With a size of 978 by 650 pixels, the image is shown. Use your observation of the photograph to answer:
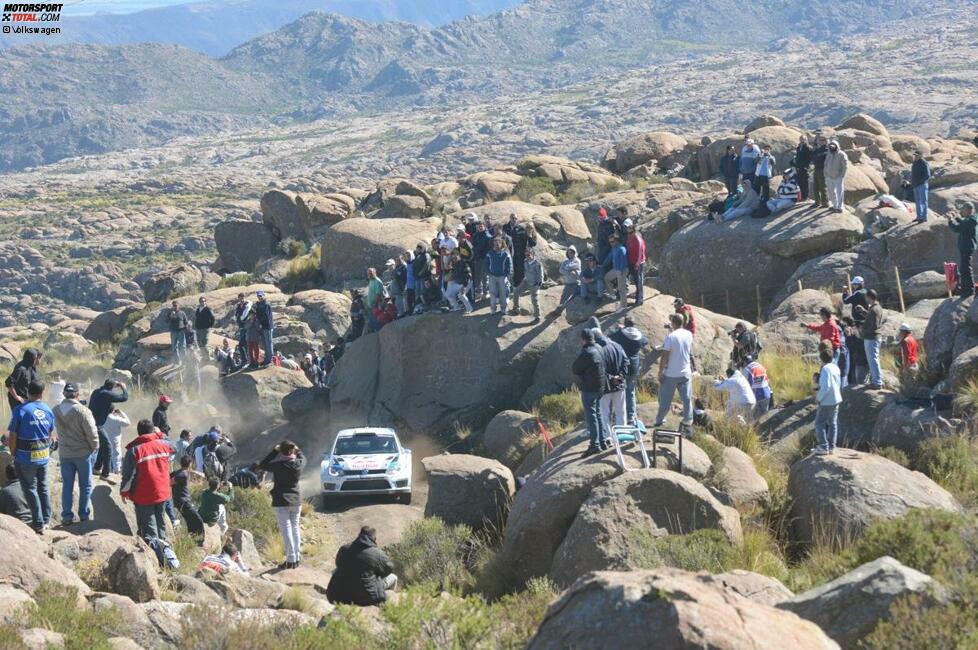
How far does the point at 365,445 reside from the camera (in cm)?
2223

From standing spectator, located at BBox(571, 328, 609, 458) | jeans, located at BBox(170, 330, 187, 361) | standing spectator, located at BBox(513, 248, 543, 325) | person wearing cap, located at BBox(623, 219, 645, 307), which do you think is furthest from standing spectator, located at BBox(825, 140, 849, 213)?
jeans, located at BBox(170, 330, 187, 361)

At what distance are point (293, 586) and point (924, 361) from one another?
12.4m

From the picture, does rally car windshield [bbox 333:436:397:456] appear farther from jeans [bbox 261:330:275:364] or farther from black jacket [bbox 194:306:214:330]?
black jacket [bbox 194:306:214:330]

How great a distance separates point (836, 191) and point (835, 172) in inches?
38.0

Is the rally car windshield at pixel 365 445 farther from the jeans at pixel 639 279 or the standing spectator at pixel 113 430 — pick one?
the jeans at pixel 639 279

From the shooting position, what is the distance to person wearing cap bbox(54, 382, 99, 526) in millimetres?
15180

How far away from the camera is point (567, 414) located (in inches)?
882

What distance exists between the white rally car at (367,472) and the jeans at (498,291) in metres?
5.22

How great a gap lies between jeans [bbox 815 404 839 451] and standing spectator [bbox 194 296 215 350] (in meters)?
20.0

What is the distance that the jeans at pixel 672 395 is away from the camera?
54.9 feet

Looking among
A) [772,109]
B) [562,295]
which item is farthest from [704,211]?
[772,109]

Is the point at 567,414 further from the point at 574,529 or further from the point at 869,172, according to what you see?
the point at 869,172

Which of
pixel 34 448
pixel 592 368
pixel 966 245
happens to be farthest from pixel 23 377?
pixel 966 245

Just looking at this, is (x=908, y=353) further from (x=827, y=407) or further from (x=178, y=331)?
(x=178, y=331)
